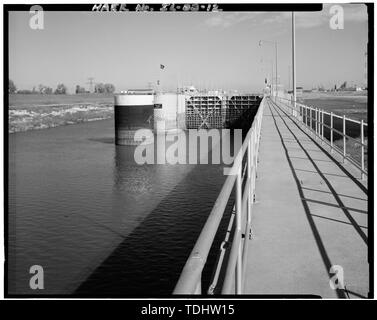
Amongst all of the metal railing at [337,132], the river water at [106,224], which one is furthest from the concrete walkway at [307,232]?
the river water at [106,224]

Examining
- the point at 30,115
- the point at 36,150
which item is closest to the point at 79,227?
the point at 36,150

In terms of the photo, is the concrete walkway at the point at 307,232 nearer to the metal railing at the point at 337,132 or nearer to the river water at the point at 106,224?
the metal railing at the point at 337,132

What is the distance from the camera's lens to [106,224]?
1419 centimetres

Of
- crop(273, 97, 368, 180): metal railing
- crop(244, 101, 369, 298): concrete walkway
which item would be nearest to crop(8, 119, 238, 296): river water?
crop(244, 101, 369, 298): concrete walkway

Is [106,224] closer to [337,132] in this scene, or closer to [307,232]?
[337,132]

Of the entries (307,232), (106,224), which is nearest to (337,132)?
(307,232)

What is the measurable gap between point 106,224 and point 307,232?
378 inches

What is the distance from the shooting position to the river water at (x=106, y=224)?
10.1 meters

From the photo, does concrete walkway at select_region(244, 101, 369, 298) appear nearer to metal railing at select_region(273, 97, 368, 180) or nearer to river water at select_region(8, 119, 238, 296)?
metal railing at select_region(273, 97, 368, 180)

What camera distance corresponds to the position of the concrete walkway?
158 inches

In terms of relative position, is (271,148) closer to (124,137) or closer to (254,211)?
(254,211)

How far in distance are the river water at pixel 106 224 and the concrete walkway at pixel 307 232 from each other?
129 centimetres

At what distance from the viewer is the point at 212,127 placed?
71562mm

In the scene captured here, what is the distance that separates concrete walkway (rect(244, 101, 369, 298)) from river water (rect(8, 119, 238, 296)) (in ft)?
4.22
